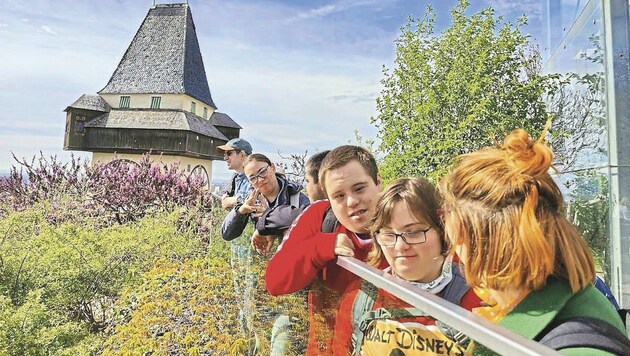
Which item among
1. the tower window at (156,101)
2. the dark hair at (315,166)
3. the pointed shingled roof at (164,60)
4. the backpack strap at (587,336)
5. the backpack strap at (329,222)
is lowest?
the backpack strap at (587,336)

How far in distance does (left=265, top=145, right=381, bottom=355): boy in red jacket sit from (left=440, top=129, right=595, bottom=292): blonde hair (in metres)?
0.59

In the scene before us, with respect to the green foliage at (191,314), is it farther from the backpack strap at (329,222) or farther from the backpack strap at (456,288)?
the backpack strap at (456,288)

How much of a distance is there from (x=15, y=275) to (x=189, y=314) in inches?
89.1

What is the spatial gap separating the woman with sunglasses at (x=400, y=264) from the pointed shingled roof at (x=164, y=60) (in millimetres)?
48928

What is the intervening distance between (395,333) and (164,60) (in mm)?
53535

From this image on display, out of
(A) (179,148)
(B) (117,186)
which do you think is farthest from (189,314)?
(A) (179,148)

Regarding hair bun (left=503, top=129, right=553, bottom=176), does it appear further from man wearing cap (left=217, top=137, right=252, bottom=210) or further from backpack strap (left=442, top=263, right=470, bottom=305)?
man wearing cap (left=217, top=137, right=252, bottom=210)

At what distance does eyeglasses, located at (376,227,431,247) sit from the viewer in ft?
5.28

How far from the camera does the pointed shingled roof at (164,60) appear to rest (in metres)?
49.7

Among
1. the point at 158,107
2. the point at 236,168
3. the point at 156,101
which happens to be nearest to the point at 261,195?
the point at 236,168

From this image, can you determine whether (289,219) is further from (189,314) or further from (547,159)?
(189,314)

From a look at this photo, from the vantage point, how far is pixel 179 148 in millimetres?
44094

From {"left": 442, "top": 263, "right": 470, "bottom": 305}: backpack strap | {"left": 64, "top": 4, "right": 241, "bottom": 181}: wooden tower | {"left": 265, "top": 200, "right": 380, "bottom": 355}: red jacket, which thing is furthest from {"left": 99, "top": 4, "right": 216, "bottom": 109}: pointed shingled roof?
{"left": 442, "top": 263, "right": 470, "bottom": 305}: backpack strap

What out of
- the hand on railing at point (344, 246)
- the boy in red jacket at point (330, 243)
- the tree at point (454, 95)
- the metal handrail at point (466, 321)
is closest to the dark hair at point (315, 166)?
the boy in red jacket at point (330, 243)
